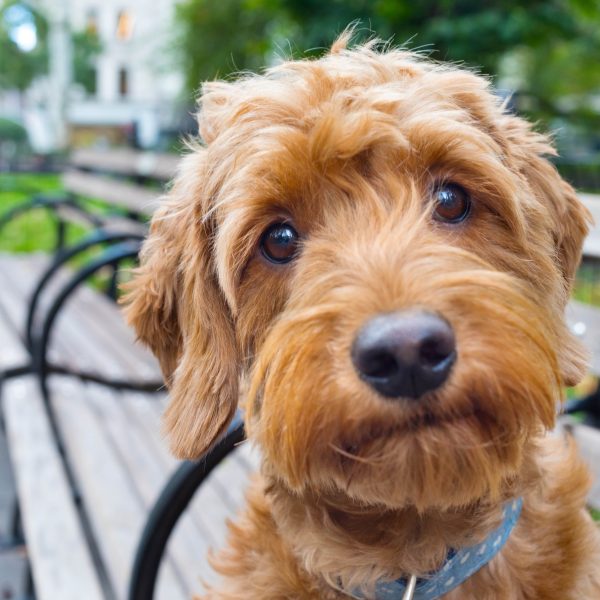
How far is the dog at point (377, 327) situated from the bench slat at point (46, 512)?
0.69m

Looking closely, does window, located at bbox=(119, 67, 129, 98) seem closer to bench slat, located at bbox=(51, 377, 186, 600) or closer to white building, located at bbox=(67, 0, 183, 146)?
white building, located at bbox=(67, 0, 183, 146)

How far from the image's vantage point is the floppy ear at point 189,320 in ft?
6.95

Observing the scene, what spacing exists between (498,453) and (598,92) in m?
23.2

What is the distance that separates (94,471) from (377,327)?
222 centimetres

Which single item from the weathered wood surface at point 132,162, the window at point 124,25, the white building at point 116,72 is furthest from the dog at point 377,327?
the window at point 124,25

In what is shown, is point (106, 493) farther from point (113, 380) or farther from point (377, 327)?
point (377, 327)

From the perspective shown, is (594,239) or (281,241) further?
(594,239)

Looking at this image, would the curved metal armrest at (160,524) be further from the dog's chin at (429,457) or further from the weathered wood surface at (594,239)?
the weathered wood surface at (594,239)

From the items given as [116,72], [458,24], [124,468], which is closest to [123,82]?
[116,72]

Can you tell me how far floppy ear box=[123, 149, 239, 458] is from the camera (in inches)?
83.4

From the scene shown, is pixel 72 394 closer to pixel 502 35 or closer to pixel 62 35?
pixel 502 35

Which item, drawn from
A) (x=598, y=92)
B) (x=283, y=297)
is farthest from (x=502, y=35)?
(x=598, y=92)

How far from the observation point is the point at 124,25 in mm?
53750

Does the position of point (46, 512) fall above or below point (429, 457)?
below
